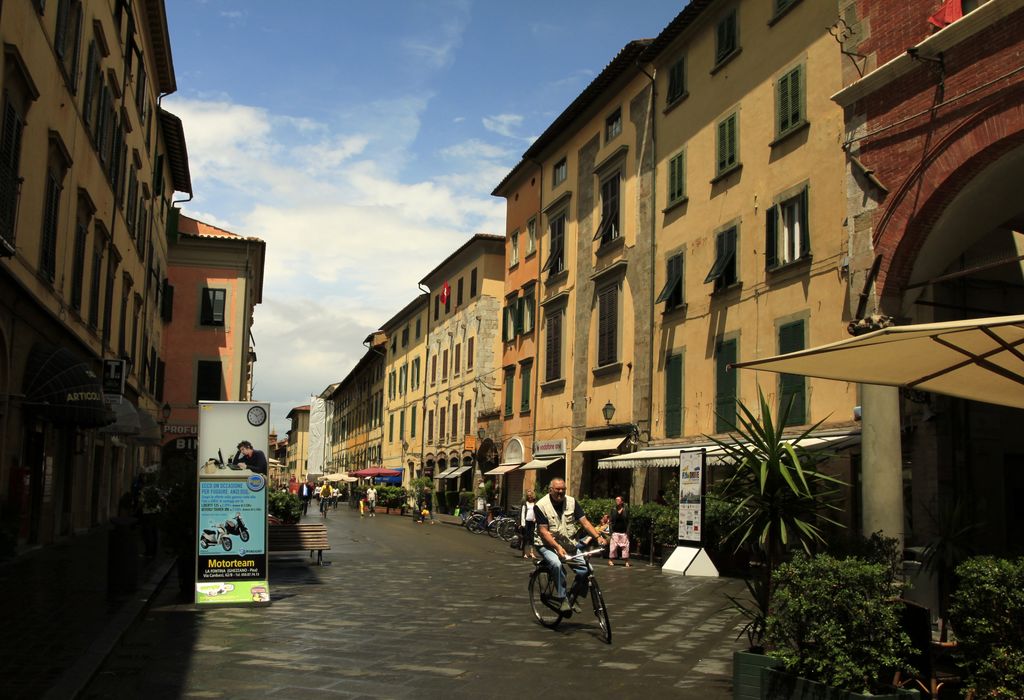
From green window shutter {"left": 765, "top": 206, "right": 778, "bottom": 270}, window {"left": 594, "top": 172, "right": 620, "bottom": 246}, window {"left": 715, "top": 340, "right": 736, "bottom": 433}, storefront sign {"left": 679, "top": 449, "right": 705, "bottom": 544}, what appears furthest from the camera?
window {"left": 594, "top": 172, "right": 620, "bottom": 246}

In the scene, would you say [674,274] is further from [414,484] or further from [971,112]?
[414,484]

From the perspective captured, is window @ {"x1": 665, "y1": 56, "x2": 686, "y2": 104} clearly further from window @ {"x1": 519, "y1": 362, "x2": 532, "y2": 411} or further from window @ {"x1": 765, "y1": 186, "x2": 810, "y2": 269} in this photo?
window @ {"x1": 519, "y1": 362, "x2": 532, "y2": 411}

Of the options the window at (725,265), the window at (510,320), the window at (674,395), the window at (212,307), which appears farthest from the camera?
the window at (212,307)

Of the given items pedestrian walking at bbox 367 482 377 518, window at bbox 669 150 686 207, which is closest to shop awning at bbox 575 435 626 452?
Result: window at bbox 669 150 686 207

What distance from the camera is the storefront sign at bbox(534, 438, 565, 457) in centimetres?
3148

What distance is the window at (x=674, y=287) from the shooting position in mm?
24312

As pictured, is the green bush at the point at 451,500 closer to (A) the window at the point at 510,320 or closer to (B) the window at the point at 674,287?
(A) the window at the point at 510,320

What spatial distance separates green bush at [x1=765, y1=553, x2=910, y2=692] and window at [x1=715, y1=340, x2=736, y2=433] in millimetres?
15051

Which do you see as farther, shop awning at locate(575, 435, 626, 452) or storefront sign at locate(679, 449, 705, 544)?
shop awning at locate(575, 435, 626, 452)

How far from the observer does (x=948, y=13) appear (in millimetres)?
14008

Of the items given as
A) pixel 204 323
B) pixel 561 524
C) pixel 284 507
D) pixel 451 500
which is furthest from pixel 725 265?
pixel 204 323

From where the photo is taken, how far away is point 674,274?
24.8 metres

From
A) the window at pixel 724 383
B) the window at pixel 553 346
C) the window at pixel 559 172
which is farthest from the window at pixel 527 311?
the window at pixel 724 383

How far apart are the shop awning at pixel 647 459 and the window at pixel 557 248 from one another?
982 centimetres
